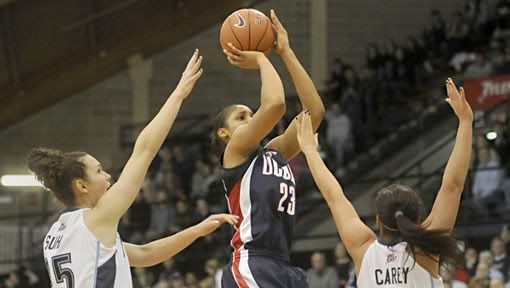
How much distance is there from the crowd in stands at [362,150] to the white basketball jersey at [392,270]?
664cm

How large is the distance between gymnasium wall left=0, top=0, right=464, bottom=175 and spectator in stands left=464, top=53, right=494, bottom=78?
4553 millimetres

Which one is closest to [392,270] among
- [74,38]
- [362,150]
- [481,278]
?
[481,278]

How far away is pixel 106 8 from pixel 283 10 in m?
5.70

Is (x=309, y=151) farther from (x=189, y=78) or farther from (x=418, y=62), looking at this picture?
(x=418, y=62)

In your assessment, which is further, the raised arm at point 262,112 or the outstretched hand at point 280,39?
the outstretched hand at point 280,39

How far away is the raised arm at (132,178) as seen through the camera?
215 inches

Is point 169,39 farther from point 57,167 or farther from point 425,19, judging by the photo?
point 57,167

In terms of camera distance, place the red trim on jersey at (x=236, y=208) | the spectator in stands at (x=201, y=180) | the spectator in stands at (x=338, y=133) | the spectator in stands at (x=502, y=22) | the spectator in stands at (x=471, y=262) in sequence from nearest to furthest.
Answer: the red trim on jersey at (x=236, y=208)
the spectator in stands at (x=471, y=262)
the spectator in stands at (x=201, y=180)
the spectator in stands at (x=338, y=133)
the spectator in stands at (x=502, y=22)

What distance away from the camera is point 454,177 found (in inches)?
213

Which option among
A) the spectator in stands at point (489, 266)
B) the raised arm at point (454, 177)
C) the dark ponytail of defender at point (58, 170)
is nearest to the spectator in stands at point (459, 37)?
the spectator in stands at point (489, 266)

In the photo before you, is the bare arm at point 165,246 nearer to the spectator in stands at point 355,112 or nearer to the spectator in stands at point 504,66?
the spectator in stands at point 504,66

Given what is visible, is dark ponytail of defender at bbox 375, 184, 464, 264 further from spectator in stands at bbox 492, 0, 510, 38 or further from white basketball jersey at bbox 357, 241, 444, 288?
spectator in stands at bbox 492, 0, 510, 38

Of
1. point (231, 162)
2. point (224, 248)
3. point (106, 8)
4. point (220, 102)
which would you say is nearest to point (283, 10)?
point (220, 102)

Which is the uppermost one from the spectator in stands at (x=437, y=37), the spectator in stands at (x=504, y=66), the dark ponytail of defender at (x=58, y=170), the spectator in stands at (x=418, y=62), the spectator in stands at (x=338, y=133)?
the spectator in stands at (x=437, y=37)
